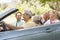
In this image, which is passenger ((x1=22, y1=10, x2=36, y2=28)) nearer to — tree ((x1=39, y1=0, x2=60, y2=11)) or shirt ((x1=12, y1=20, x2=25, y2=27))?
shirt ((x1=12, y1=20, x2=25, y2=27))

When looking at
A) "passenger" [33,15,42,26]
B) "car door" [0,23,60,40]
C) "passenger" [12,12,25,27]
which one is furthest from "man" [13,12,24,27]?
"car door" [0,23,60,40]

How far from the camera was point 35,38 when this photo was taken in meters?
2.82

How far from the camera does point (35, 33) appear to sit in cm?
291

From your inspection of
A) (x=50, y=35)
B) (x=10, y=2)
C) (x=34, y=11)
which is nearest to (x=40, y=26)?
(x=50, y=35)

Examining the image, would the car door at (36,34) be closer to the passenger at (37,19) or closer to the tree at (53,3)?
the passenger at (37,19)

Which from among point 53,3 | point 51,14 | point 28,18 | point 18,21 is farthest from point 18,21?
point 53,3

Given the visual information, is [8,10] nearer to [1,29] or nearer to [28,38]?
[1,29]

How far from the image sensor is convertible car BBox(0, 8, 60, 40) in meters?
2.79

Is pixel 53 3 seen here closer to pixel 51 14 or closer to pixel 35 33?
pixel 51 14

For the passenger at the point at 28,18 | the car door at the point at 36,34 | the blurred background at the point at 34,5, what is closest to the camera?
the car door at the point at 36,34

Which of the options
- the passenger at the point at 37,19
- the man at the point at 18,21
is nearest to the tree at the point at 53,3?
the passenger at the point at 37,19

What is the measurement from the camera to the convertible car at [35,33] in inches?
110

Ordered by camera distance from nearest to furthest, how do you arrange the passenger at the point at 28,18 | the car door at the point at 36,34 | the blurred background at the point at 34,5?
the car door at the point at 36,34
the passenger at the point at 28,18
the blurred background at the point at 34,5

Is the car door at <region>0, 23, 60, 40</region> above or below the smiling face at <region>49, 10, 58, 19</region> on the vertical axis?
below
